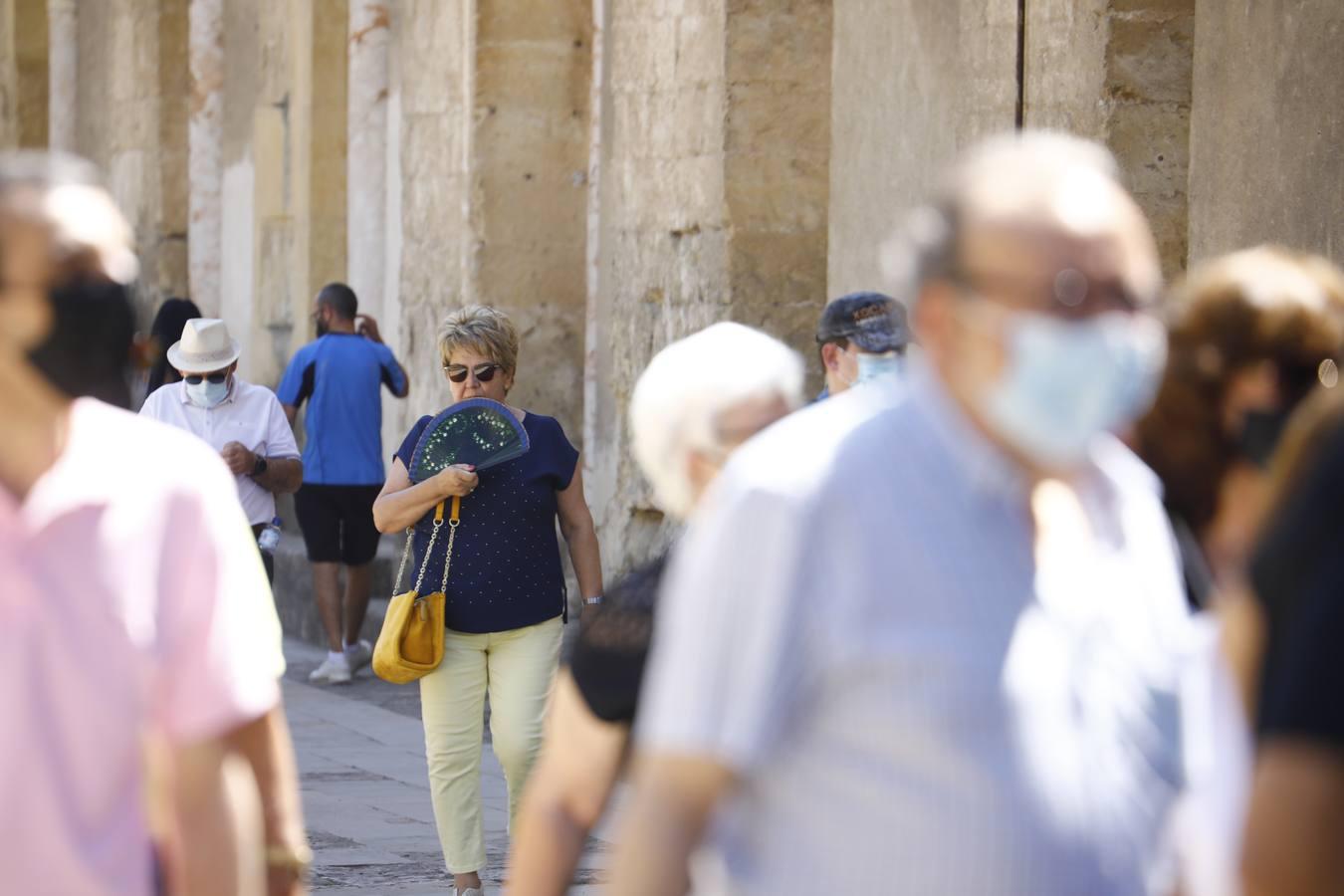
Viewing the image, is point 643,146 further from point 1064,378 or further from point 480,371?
point 1064,378

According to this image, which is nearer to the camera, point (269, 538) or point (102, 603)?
point (102, 603)

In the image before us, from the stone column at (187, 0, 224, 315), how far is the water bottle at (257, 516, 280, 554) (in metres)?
8.68

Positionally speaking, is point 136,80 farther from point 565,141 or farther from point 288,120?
point 565,141

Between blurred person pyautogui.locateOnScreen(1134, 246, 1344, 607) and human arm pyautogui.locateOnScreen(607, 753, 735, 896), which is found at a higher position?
blurred person pyautogui.locateOnScreen(1134, 246, 1344, 607)

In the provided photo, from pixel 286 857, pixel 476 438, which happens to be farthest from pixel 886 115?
pixel 286 857

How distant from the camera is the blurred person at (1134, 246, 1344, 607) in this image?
102 inches

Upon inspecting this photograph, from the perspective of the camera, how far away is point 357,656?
37.1 feet

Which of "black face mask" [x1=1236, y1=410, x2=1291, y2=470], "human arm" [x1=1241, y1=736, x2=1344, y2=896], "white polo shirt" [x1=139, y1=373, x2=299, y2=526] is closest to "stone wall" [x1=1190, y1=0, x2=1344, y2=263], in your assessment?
"white polo shirt" [x1=139, y1=373, x2=299, y2=526]

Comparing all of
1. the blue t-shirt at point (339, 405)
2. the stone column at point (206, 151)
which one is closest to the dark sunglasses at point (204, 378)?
the blue t-shirt at point (339, 405)

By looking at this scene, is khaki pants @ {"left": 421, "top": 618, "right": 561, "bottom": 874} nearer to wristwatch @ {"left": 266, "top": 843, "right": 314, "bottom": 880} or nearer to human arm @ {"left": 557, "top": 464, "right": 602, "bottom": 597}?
human arm @ {"left": 557, "top": 464, "right": 602, "bottom": 597}

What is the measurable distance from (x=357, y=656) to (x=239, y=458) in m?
3.15

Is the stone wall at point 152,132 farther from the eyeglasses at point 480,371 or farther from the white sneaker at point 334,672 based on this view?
the eyeglasses at point 480,371

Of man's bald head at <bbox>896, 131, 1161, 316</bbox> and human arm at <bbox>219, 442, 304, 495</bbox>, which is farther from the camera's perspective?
human arm at <bbox>219, 442, 304, 495</bbox>

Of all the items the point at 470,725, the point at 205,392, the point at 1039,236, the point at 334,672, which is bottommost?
the point at 334,672
